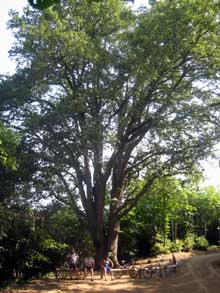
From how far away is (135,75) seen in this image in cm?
2025

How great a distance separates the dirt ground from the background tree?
4.41 m

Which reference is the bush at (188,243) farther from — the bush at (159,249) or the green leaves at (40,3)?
the green leaves at (40,3)

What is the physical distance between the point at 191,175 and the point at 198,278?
798 cm

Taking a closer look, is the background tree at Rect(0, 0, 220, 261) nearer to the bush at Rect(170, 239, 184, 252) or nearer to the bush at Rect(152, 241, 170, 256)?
the bush at Rect(152, 241, 170, 256)

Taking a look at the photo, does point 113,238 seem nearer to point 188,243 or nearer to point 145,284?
point 145,284

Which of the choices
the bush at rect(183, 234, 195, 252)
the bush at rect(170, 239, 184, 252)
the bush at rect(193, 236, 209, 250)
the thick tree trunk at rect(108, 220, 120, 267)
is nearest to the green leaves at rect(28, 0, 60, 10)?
the thick tree trunk at rect(108, 220, 120, 267)

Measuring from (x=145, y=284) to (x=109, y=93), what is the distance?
899cm

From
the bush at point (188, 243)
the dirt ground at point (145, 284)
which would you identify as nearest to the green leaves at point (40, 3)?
the dirt ground at point (145, 284)

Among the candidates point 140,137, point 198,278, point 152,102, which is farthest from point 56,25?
point 198,278

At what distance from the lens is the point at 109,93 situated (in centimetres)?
2025

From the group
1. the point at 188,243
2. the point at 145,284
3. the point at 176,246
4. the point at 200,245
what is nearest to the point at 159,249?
the point at 176,246

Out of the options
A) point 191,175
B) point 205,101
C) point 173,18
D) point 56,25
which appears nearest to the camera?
point 173,18

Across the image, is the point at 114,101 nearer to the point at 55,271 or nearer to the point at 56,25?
the point at 56,25

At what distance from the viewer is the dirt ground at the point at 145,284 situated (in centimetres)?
1661
